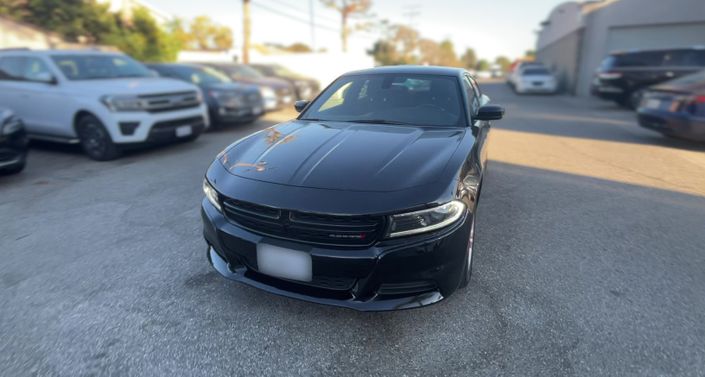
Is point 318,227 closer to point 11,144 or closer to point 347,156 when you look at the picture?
point 347,156

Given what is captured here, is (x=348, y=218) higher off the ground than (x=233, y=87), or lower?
lower

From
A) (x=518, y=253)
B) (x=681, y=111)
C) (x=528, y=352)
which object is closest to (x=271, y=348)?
(x=528, y=352)

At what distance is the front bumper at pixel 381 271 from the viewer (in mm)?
2098

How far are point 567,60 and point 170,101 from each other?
23.0 metres

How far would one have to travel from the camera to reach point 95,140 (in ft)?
21.3

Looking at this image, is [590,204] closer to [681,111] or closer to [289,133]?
[289,133]

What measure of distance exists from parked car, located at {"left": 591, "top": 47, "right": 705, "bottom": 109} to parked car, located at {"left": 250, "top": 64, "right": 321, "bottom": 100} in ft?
31.4

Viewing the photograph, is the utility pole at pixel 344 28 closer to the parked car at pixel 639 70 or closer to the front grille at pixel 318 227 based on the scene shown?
the parked car at pixel 639 70

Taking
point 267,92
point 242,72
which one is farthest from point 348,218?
point 242,72

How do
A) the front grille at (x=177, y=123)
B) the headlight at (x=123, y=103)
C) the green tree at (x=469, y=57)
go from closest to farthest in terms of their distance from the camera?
the headlight at (x=123, y=103), the front grille at (x=177, y=123), the green tree at (x=469, y=57)

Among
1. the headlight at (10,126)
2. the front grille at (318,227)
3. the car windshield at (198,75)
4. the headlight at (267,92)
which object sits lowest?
the front grille at (318,227)

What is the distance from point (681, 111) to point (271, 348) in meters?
7.68

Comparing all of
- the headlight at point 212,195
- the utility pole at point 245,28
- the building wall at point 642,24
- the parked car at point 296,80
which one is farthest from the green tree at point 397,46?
the headlight at point 212,195

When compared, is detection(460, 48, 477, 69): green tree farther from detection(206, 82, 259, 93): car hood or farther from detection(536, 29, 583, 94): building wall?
detection(206, 82, 259, 93): car hood
